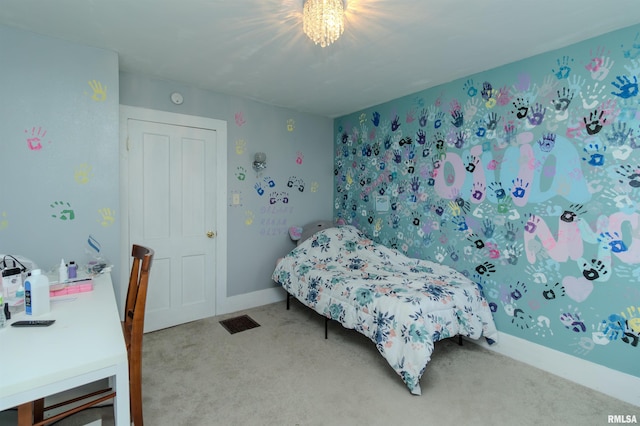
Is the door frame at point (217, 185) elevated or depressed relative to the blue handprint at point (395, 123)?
depressed

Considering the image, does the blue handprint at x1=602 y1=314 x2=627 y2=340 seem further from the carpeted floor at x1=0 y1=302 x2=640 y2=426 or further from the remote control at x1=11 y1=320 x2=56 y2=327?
the remote control at x1=11 y1=320 x2=56 y2=327

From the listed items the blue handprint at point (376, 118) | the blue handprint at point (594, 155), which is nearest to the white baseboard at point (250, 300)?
the blue handprint at point (376, 118)

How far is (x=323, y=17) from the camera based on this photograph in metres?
1.65

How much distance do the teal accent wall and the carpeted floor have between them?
42cm

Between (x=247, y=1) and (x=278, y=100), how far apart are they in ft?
5.76

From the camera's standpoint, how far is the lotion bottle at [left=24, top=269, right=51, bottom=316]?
1.39 meters

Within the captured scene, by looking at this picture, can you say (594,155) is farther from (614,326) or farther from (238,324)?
(238,324)

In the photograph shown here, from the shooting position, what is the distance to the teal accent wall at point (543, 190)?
204 cm

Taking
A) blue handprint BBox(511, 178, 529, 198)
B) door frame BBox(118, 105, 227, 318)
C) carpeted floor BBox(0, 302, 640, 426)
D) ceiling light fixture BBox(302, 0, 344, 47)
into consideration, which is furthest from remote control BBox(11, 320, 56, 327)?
blue handprint BBox(511, 178, 529, 198)

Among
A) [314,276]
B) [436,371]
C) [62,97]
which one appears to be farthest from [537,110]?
[62,97]

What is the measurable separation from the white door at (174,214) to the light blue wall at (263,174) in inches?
8.3

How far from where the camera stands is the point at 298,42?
88.8 inches

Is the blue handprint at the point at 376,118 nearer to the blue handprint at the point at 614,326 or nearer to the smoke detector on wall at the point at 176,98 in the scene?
the smoke detector on wall at the point at 176,98
